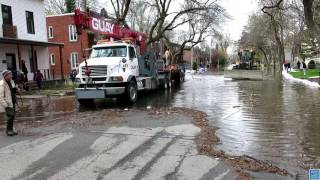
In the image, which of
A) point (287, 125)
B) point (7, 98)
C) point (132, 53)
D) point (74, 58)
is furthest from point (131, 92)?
point (74, 58)

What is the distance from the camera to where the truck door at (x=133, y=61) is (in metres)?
18.8

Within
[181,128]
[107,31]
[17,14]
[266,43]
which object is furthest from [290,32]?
[181,128]

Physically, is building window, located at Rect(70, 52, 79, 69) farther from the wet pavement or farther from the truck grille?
the wet pavement

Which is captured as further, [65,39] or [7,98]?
[65,39]

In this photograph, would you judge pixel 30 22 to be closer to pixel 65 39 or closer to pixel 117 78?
pixel 65 39

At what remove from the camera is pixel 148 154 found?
A: 28.0 feet

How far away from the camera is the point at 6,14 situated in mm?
28469

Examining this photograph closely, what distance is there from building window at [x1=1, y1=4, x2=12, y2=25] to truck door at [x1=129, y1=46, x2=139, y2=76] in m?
12.8

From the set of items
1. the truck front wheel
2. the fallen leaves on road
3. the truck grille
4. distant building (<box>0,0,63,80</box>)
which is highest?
distant building (<box>0,0,63,80</box>)

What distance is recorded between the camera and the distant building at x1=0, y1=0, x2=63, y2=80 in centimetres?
2812

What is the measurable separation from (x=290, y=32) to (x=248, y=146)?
62.5 meters

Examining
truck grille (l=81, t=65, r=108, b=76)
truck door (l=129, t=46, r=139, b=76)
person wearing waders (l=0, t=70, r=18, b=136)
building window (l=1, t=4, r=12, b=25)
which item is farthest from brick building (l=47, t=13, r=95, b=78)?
person wearing waders (l=0, t=70, r=18, b=136)

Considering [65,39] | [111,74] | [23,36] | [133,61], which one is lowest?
[111,74]

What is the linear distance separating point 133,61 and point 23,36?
1378 cm
